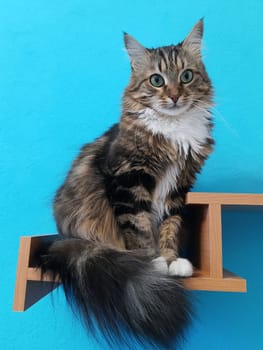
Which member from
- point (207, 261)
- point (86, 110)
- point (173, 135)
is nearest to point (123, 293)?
point (207, 261)

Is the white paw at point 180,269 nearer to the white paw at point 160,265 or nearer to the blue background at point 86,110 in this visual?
the white paw at point 160,265

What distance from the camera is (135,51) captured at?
1.01 meters

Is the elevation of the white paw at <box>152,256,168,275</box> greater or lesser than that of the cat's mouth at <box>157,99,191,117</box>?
lesser

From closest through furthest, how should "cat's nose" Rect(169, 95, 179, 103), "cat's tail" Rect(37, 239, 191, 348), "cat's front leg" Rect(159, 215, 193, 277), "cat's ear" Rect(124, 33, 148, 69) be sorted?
"cat's tail" Rect(37, 239, 191, 348)
"cat's front leg" Rect(159, 215, 193, 277)
"cat's nose" Rect(169, 95, 179, 103)
"cat's ear" Rect(124, 33, 148, 69)

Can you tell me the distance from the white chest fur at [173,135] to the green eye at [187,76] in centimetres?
9

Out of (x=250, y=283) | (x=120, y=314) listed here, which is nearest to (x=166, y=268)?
(x=120, y=314)

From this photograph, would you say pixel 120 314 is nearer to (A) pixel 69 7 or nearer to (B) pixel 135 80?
(B) pixel 135 80

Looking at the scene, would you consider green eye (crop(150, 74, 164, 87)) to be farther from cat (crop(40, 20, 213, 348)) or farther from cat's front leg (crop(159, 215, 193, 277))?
cat's front leg (crop(159, 215, 193, 277))

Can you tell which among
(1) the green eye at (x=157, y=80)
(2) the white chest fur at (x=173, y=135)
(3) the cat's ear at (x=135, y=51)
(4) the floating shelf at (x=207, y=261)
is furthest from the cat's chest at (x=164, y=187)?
(3) the cat's ear at (x=135, y=51)

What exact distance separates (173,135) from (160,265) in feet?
1.15

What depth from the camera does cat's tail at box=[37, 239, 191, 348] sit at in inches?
25.4

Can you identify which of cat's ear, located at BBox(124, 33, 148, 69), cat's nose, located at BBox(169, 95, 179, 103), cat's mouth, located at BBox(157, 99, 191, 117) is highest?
cat's ear, located at BBox(124, 33, 148, 69)

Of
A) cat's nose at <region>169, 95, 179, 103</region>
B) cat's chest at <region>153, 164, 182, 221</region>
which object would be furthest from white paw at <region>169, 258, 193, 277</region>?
cat's nose at <region>169, 95, 179, 103</region>

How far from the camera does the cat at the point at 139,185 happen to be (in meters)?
0.74
